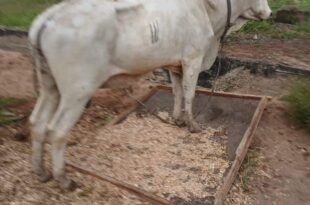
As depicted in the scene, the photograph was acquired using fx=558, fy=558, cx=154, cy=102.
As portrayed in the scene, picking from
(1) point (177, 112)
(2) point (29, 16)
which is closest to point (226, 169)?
(1) point (177, 112)

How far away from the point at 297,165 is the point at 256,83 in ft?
7.49

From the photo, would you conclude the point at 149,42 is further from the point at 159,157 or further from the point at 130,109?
the point at 130,109

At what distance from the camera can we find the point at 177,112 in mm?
6172

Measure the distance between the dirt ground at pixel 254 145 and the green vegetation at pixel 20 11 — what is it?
2981mm

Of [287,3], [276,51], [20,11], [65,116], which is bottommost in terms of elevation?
[287,3]

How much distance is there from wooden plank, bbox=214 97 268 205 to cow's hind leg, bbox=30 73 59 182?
150 cm

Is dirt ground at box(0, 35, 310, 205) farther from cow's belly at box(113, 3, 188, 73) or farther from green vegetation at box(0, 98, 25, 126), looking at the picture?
cow's belly at box(113, 3, 188, 73)

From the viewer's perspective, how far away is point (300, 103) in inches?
244

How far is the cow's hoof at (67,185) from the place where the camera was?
4.60 meters

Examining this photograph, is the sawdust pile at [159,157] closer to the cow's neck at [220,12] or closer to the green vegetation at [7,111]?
the green vegetation at [7,111]

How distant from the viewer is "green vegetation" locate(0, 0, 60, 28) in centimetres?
1062

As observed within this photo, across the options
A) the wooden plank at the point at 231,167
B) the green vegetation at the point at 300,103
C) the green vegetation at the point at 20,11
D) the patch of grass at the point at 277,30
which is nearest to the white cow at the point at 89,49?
the wooden plank at the point at 231,167

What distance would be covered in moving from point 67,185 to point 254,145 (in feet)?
7.26

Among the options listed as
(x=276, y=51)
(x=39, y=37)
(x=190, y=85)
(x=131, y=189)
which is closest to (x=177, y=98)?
(x=190, y=85)
